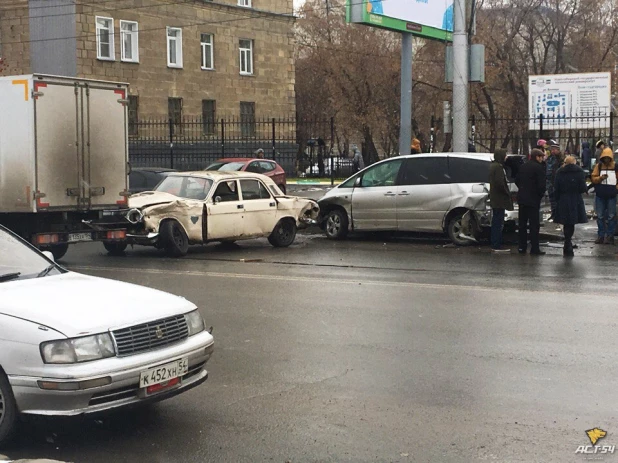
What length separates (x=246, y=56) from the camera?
4928 cm

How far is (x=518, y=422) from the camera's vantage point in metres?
6.18

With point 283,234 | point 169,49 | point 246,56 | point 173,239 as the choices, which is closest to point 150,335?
point 173,239

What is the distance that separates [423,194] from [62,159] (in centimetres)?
673

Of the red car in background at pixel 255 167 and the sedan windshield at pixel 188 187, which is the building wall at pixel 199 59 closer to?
the red car in background at pixel 255 167

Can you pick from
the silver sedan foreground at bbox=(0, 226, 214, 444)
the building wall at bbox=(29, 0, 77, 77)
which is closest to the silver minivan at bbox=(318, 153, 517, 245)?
the silver sedan foreground at bbox=(0, 226, 214, 444)

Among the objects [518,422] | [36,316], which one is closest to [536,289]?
[518,422]

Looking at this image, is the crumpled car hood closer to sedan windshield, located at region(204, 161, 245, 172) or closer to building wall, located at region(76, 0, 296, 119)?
sedan windshield, located at region(204, 161, 245, 172)

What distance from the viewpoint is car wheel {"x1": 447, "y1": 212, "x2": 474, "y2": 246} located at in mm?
17375

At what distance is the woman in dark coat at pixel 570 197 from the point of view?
1573cm

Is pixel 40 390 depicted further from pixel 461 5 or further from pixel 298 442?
pixel 461 5

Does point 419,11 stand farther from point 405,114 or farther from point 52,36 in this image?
point 52,36

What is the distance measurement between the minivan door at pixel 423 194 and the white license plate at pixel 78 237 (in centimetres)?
602

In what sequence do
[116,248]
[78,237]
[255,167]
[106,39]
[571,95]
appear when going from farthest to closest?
1. [106,39]
2. [571,95]
3. [255,167]
4. [116,248]
5. [78,237]

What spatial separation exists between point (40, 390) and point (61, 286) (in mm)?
1034
